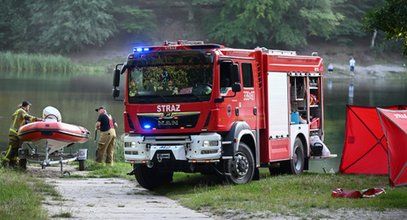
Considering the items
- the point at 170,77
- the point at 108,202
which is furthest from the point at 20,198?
the point at 170,77

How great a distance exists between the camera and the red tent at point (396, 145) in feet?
54.2

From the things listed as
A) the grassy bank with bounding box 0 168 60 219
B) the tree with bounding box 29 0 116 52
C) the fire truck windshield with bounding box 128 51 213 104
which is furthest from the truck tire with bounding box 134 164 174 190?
the tree with bounding box 29 0 116 52

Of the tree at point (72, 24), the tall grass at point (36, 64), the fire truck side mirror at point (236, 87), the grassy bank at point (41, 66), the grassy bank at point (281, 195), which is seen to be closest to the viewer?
the grassy bank at point (281, 195)

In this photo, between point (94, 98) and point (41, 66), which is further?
point (41, 66)

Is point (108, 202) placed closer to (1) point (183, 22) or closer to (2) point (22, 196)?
(2) point (22, 196)

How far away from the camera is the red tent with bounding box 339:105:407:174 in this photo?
21531mm

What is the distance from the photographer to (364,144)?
2188cm

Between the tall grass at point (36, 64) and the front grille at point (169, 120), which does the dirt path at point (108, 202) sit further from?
the tall grass at point (36, 64)

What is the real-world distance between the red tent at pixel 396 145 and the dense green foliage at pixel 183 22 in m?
58.8

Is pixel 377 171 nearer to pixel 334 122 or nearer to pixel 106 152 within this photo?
pixel 106 152

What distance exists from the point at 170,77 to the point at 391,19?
15.2 feet

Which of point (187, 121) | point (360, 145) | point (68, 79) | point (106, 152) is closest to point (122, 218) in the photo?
point (187, 121)

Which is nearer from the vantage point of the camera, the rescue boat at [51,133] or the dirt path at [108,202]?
the dirt path at [108,202]

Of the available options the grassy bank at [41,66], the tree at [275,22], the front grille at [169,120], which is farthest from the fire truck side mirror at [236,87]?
the tree at [275,22]
